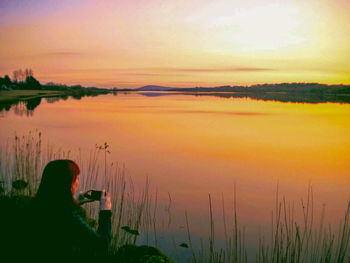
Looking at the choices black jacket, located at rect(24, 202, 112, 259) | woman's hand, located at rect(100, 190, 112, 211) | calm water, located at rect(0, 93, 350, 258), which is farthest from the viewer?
calm water, located at rect(0, 93, 350, 258)

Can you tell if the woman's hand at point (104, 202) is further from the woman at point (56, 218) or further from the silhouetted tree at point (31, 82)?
the silhouetted tree at point (31, 82)

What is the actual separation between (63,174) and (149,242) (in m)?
2.76

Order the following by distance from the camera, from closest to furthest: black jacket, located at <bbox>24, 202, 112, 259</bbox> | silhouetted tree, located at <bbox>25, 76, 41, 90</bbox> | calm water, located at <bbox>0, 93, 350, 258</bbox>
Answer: black jacket, located at <bbox>24, 202, 112, 259</bbox>
calm water, located at <bbox>0, 93, 350, 258</bbox>
silhouetted tree, located at <bbox>25, 76, 41, 90</bbox>

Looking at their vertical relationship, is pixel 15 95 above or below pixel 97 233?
above

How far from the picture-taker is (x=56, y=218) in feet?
7.13

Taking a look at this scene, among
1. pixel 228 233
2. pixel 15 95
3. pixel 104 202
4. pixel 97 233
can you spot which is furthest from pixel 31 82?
pixel 97 233

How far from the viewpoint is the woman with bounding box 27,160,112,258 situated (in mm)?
2172

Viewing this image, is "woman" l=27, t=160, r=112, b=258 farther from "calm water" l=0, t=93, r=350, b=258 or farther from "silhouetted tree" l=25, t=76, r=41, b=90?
"silhouetted tree" l=25, t=76, r=41, b=90

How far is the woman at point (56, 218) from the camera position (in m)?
2.17

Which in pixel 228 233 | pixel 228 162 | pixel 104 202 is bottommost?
pixel 228 233

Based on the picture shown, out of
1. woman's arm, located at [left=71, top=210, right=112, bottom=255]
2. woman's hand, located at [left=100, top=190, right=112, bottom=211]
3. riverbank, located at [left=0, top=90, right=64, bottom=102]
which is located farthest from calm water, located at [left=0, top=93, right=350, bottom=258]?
riverbank, located at [left=0, top=90, right=64, bottom=102]

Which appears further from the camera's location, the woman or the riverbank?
the riverbank

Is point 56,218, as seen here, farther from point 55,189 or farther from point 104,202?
point 104,202

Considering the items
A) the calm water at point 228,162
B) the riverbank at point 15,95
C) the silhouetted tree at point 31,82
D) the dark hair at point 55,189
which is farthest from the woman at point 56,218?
the silhouetted tree at point 31,82
